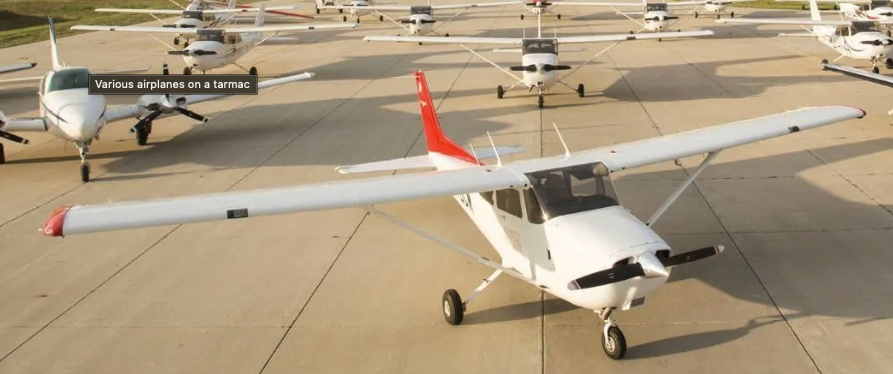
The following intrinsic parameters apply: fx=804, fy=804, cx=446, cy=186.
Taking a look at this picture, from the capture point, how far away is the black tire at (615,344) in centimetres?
846

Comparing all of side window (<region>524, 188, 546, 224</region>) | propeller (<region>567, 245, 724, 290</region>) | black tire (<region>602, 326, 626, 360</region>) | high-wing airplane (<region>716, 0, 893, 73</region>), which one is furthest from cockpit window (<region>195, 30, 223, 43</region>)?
propeller (<region>567, 245, 724, 290</region>)

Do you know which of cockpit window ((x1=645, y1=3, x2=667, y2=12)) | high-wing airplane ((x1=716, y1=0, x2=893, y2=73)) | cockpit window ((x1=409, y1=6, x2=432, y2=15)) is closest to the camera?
high-wing airplane ((x1=716, y1=0, x2=893, y2=73))

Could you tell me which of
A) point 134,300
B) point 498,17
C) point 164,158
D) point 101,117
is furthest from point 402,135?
point 498,17

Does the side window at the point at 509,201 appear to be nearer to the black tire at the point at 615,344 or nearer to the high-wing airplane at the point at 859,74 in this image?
the black tire at the point at 615,344

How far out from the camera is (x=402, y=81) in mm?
27297

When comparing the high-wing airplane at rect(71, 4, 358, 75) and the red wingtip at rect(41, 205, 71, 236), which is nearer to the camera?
the red wingtip at rect(41, 205, 71, 236)

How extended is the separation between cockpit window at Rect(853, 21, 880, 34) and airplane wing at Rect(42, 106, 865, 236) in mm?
16659

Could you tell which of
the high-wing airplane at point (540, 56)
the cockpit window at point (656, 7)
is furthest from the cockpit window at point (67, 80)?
the cockpit window at point (656, 7)

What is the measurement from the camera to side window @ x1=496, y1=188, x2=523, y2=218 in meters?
9.21

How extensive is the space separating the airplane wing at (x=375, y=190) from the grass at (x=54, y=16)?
36.7 meters

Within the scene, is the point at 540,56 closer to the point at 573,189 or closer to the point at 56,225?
the point at 573,189

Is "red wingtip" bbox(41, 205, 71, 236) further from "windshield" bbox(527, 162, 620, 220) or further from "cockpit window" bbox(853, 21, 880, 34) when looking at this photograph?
"cockpit window" bbox(853, 21, 880, 34)

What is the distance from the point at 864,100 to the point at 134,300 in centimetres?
1911
